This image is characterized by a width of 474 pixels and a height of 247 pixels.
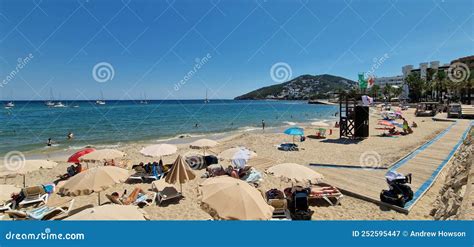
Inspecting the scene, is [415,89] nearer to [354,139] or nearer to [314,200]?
[354,139]

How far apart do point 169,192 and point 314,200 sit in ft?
17.7

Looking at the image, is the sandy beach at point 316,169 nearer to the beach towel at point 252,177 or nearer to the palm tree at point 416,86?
the beach towel at point 252,177

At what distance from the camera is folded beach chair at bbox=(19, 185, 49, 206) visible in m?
9.66

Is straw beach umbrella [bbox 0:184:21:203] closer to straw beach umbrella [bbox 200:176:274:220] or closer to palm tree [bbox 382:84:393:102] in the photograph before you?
straw beach umbrella [bbox 200:176:274:220]

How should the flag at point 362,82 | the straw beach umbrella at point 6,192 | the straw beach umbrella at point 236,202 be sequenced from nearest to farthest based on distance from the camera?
1. the straw beach umbrella at point 236,202
2. the straw beach umbrella at point 6,192
3. the flag at point 362,82

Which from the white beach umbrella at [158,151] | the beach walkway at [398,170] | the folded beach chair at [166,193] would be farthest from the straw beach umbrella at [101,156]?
the beach walkway at [398,170]

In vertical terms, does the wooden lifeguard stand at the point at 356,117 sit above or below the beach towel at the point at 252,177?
above

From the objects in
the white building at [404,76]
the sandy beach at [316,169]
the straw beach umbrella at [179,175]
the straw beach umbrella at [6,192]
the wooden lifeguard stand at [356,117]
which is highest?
the white building at [404,76]

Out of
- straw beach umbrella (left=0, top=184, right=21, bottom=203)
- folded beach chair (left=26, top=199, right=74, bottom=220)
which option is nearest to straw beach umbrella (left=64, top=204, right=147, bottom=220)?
folded beach chair (left=26, top=199, right=74, bottom=220)

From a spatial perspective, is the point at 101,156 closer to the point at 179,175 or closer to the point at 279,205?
the point at 179,175

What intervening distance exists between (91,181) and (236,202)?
508 cm

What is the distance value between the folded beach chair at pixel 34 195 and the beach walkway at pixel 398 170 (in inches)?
449

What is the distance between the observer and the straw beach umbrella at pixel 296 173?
799 centimetres
